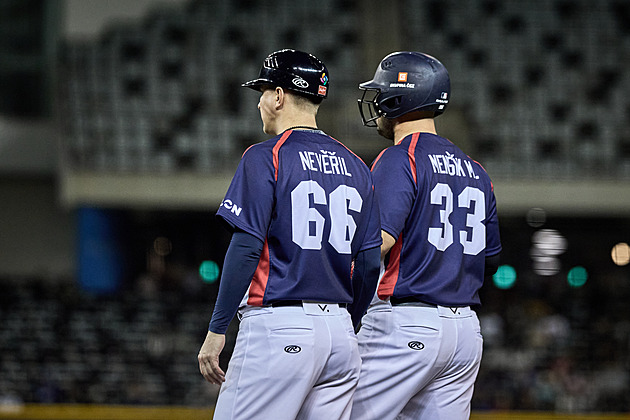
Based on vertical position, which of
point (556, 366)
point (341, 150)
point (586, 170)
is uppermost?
point (341, 150)

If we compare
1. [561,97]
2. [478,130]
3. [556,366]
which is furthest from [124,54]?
[556,366]

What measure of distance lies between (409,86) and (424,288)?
Result: 0.93 m

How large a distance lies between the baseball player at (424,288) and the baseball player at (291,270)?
0.92 ft

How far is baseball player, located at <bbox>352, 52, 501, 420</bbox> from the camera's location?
3.66 m

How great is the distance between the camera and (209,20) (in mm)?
18406

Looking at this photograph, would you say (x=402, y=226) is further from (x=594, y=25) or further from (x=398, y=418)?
(x=594, y=25)

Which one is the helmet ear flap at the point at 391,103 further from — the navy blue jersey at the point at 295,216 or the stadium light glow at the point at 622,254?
the stadium light glow at the point at 622,254

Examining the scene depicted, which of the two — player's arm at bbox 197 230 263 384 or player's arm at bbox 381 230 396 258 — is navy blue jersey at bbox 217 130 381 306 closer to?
player's arm at bbox 197 230 263 384

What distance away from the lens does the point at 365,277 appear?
140 inches

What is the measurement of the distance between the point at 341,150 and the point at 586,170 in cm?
1435

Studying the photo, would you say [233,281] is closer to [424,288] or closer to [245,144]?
[424,288]

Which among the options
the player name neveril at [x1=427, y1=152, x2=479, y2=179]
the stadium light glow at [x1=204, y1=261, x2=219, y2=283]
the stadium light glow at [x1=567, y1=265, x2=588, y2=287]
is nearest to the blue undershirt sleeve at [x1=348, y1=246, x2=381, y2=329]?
the player name neveril at [x1=427, y1=152, x2=479, y2=179]

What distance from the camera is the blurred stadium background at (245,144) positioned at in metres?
16.1

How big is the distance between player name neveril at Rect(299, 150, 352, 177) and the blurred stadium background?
11.7 meters
